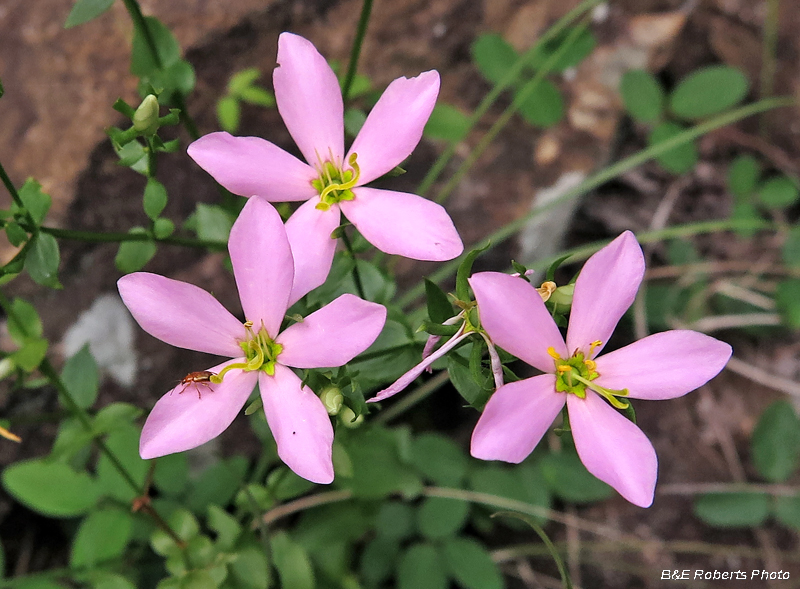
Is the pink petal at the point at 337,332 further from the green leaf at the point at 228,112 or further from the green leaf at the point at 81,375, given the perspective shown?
the green leaf at the point at 228,112

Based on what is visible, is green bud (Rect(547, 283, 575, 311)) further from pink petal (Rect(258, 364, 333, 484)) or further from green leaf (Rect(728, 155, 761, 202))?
green leaf (Rect(728, 155, 761, 202))

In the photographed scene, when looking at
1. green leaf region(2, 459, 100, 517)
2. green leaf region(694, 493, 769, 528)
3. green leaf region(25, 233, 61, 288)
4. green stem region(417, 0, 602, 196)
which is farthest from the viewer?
green leaf region(694, 493, 769, 528)

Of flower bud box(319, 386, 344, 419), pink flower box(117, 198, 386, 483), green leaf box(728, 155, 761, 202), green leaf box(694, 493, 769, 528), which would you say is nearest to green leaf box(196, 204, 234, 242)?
pink flower box(117, 198, 386, 483)

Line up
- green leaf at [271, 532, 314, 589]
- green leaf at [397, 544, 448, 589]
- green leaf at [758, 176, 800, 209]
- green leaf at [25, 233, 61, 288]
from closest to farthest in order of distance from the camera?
green leaf at [25, 233, 61, 288] → green leaf at [271, 532, 314, 589] → green leaf at [397, 544, 448, 589] → green leaf at [758, 176, 800, 209]

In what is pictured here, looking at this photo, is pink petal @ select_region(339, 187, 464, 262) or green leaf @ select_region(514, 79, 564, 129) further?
green leaf @ select_region(514, 79, 564, 129)

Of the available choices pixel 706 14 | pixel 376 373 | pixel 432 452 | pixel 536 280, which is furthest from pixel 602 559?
pixel 706 14

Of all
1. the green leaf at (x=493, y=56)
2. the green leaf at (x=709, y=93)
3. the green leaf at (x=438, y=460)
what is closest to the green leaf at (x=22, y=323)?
the green leaf at (x=438, y=460)

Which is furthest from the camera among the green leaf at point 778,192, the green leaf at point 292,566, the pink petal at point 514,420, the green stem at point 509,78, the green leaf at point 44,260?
the green leaf at point 778,192
